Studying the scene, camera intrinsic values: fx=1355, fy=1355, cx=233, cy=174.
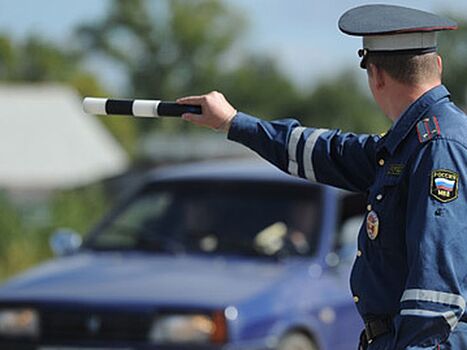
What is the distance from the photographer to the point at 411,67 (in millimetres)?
3830

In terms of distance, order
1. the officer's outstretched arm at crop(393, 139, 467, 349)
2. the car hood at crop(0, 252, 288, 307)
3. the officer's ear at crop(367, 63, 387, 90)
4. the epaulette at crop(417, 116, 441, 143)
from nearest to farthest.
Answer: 1. the officer's outstretched arm at crop(393, 139, 467, 349)
2. the epaulette at crop(417, 116, 441, 143)
3. the officer's ear at crop(367, 63, 387, 90)
4. the car hood at crop(0, 252, 288, 307)

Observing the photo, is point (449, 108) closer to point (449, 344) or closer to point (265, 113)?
point (449, 344)

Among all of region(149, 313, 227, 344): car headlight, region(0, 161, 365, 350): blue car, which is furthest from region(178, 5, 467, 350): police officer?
region(0, 161, 365, 350): blue car

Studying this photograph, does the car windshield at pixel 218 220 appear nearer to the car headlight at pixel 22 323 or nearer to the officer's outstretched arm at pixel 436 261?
the car headlight at pixel 22 323

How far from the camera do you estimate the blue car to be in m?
6.95

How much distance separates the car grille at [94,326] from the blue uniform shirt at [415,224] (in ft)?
9.48

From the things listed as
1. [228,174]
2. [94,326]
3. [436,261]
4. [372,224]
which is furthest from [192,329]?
[436,261]

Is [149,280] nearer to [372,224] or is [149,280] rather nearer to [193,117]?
[193,117]

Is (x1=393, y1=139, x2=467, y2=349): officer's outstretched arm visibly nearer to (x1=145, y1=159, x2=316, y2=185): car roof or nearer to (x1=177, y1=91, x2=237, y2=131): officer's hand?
(x1=177, y1=91, x2=237, y2=131): officer's hand

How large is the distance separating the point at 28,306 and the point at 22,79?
272 ft

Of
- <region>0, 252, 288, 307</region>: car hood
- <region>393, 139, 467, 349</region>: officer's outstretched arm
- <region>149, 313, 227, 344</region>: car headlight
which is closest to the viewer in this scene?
<region>393, 139, 467, 349</region>: officer's outstretched arm

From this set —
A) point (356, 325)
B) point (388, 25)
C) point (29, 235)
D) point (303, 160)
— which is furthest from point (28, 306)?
point (29, 235)

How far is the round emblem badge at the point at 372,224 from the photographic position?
3.83 m

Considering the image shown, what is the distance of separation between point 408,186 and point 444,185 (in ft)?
0.55
